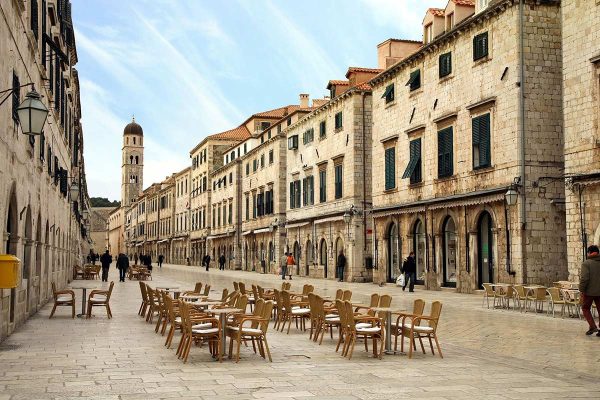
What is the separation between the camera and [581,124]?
19.6m

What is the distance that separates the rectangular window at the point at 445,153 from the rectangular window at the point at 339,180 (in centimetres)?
1053

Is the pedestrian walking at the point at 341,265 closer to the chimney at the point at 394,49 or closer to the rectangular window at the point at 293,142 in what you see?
the chimney at the point at 394,49

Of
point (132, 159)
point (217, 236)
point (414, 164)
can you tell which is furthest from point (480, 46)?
point (132, 159)

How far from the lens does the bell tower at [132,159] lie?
128375 mm

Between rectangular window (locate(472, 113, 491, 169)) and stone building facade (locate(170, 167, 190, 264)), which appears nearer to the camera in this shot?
rectangular window (locate(472, 113, 491, 169))

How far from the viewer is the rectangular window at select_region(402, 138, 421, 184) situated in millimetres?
29500

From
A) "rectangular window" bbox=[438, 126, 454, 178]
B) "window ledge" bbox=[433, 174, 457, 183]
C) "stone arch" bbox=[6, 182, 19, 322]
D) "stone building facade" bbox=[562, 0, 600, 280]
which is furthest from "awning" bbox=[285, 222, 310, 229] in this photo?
"stone arch" bbox=[6, 182, 19, 322]

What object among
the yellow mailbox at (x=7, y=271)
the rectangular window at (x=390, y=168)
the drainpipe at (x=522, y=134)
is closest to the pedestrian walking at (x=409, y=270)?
the rectangular window at (x=390, y=168)

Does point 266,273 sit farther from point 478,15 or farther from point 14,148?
point 14,148

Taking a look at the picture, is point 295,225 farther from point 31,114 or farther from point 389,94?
point 31,114

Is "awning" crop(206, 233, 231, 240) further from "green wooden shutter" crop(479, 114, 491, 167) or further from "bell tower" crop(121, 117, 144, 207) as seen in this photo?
"bell tower" crop(121, 117, 144, 207)

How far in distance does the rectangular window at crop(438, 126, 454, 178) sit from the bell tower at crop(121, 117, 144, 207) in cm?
10698

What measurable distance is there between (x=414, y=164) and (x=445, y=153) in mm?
2416

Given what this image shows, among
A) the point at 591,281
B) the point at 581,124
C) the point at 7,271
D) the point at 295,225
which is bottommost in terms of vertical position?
the point at 591,281
